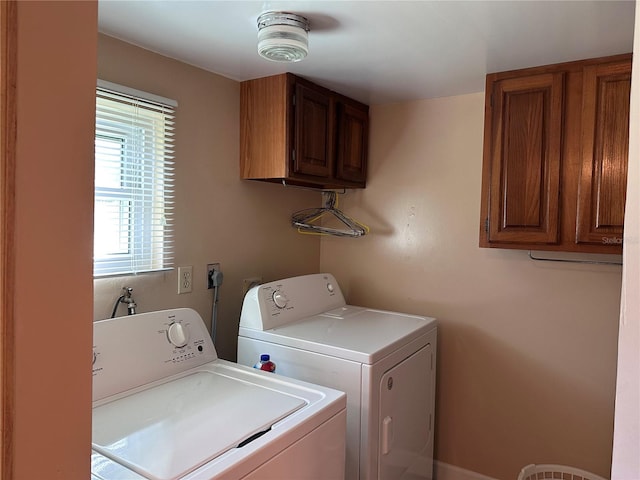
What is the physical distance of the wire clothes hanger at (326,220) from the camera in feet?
8.88

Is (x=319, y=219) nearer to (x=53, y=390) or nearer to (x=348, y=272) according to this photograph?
(x=348, y=272)

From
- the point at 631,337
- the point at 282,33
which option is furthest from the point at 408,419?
the point at 282,33

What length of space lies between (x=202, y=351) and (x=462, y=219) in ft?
4.86

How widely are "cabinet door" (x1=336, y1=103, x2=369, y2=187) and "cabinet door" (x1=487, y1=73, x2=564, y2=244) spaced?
2.49 ft

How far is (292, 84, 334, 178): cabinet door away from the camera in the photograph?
6.87ft

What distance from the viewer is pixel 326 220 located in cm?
287

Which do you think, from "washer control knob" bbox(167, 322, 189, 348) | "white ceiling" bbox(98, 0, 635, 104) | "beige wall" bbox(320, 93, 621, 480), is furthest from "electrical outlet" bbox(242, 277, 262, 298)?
"white ceiling" bbox(98, 0, 635, 104)

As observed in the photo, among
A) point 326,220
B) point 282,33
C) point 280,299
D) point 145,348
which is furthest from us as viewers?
point 326,220

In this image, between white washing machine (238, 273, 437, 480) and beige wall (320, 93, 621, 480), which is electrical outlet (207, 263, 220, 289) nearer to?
white washing machine (238, 273, 437, 480)

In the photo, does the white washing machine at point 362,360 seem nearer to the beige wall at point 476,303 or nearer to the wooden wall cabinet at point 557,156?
the beige wall at point 476,303

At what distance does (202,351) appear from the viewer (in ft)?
5.84

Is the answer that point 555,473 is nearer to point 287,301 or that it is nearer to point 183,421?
point 287,301

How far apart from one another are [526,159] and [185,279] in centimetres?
157

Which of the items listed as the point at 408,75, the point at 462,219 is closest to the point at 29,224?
the point at 408,75
